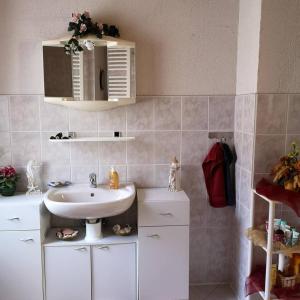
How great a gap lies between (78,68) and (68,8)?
443 mm

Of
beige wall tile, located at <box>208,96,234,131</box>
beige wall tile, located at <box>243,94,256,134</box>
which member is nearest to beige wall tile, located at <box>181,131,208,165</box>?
beige wall tile, located at <box>208,96,234,131</box>

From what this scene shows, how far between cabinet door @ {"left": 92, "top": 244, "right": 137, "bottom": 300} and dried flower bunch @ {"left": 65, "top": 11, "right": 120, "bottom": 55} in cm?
141

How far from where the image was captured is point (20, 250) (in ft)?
6.88

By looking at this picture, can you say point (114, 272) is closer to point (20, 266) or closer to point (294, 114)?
point (20, 266)

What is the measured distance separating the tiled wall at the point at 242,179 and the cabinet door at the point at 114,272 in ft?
2.55

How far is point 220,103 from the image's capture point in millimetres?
2395

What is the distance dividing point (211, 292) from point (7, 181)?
69.3 inches

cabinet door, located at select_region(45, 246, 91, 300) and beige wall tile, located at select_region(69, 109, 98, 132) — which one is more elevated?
beige wall tile, located at select_region(69, 109, 98, 132)

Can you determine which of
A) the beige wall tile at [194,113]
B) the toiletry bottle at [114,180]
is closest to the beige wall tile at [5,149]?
the toiletry bottle at [114,180]

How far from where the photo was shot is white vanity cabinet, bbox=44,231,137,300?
2.13 metres

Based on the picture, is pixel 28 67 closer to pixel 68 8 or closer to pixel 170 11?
pixel 68 8

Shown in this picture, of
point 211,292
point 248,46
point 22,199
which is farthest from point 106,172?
point 248,46

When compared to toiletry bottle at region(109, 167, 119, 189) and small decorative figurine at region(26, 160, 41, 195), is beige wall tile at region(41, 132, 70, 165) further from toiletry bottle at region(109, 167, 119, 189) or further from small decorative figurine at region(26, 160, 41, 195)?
toiletry bottle at region(109, 167, 119, 189)

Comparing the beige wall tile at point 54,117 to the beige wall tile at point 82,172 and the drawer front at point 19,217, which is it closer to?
the beige wall tile at point 82,172
